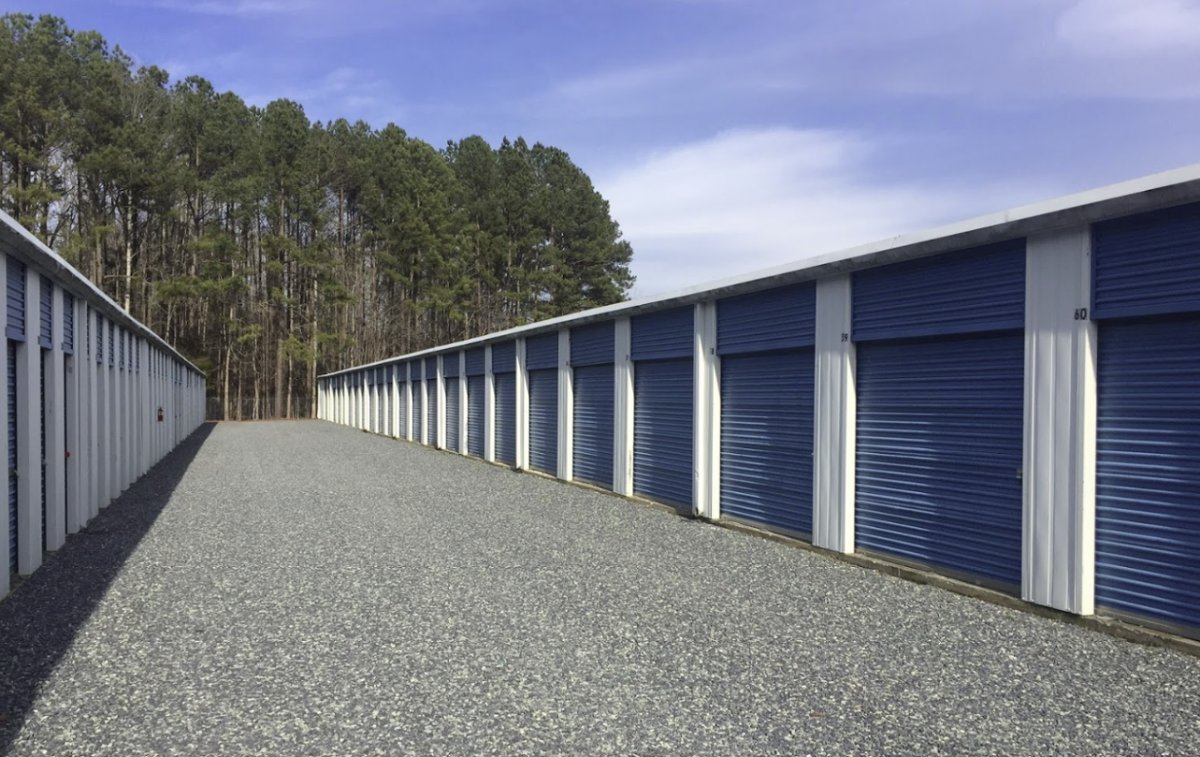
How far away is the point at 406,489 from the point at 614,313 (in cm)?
486

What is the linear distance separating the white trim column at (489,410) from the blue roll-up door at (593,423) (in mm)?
4955

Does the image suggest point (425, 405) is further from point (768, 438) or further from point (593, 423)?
point (768, 438)

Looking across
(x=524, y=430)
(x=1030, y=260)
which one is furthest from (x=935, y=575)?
(x=524, y=430)

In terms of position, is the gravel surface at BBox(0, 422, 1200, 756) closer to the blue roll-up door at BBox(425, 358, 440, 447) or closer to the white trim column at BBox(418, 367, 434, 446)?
the blue roll-up door at BBox(425, 358, 440, 447)

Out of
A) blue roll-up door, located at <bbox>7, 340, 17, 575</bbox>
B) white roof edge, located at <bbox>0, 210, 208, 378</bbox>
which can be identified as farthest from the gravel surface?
white roof edge, located at <bbox>0, 210, 208, 378</bbox>

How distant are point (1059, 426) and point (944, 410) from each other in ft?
4.33

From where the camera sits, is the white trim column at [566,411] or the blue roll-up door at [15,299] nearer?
the blue roll-up door at [15,299]

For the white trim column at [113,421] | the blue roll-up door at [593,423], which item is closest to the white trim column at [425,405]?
the blue roll-up door at [593,423]

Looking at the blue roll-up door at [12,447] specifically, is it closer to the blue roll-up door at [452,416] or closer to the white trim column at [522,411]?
the white trim column at [522,411]

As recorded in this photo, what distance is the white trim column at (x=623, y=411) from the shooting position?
1308cm

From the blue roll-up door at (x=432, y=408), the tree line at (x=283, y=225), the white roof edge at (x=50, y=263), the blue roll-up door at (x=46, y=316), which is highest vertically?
the tree line at (x=283, y=225)

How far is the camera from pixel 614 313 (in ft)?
43.5

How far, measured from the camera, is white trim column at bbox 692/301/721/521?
1078 centimetres

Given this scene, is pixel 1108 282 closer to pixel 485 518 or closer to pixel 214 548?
pixel 485 518
